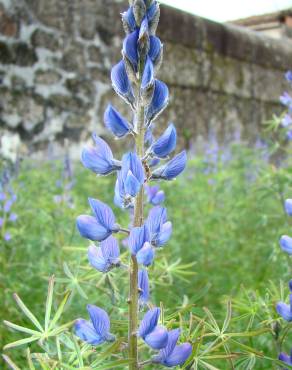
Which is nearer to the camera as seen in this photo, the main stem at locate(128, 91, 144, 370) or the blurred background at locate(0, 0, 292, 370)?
the main stem at locate(128, 91, 144, 370)

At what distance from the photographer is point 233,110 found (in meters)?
9.24

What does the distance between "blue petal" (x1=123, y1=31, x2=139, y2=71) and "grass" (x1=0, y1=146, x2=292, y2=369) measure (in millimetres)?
803

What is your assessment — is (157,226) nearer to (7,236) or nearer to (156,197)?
(156,197)

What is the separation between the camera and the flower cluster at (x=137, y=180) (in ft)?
4.25

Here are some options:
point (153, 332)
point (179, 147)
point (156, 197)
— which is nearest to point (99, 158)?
point (153, 332)

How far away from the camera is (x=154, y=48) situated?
1332mm

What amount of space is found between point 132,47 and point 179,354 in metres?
0.70

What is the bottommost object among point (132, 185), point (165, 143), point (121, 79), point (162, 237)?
point (162, 237)

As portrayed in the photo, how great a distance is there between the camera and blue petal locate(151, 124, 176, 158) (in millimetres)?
1377

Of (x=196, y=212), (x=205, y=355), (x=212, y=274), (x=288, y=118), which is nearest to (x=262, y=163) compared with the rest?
(x=196, y=212)

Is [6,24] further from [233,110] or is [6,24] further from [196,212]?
[233,110]

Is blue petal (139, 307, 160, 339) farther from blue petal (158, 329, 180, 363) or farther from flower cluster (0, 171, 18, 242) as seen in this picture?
flower cluster (0, 171, 18, 242)

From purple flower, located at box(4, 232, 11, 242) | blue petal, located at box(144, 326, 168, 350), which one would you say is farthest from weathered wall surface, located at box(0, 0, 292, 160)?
blue petal, located at box(144, 326, 168, 350)

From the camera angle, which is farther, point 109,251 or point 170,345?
point 109,251
